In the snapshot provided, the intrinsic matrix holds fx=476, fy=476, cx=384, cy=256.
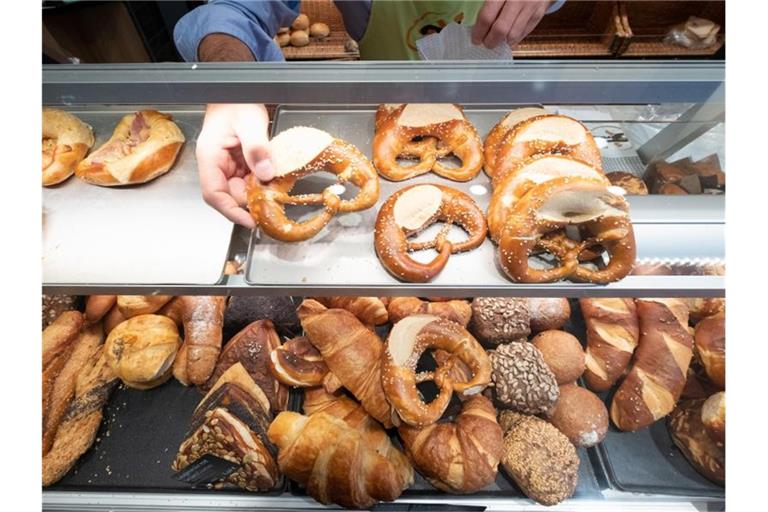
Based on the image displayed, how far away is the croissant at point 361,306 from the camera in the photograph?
1.70 meters

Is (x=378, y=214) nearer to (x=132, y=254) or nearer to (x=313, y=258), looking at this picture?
(x=313, y=258)

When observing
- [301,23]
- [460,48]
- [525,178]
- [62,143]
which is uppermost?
[301,23]

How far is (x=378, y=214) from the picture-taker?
4.52 ft

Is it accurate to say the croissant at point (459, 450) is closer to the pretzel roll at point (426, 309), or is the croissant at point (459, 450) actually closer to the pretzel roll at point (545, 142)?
the pretzel roll at point (426, 309)

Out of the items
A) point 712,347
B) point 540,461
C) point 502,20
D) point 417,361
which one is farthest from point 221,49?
point 712,347

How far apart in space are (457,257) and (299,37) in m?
→ 2.70

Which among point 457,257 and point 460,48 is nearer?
point 457,257

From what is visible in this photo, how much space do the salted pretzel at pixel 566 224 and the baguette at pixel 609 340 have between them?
558 millimetres

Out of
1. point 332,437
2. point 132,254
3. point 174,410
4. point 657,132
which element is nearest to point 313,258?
point 132,254

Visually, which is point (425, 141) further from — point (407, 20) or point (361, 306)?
point (407, 20)

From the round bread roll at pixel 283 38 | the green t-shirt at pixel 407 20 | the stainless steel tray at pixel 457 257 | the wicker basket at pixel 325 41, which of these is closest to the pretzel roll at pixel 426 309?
the stainless steel tray at pixel 457 257

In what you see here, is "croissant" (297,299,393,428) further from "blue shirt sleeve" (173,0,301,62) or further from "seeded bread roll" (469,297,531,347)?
"blue shirt sleeve" (173,0,301,62)

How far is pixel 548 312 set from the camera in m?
1.78

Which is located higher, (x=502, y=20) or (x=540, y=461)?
(x=502, y=20)
